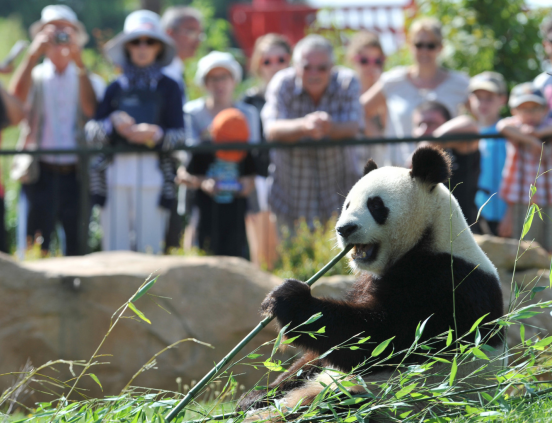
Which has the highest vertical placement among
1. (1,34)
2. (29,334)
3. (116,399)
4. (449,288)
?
(1,34)

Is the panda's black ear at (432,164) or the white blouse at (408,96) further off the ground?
the white blouse at (408,96)

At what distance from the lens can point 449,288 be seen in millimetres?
2609

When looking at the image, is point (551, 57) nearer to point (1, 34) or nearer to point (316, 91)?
point (316, 91)

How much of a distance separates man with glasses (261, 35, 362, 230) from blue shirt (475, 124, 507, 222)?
3.50 feet

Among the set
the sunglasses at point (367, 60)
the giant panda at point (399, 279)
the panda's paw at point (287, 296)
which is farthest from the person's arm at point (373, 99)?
the panda's paw at point (287, 296)

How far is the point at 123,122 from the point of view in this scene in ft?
19.0

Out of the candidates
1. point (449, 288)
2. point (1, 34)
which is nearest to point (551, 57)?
point (449, 288)

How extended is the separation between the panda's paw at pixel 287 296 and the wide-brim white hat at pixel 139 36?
3.96 metres

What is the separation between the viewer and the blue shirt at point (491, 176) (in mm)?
5887

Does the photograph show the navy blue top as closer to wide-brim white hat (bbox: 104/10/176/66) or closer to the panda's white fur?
wide-brim white hat (bbox: 104/10/176/66)

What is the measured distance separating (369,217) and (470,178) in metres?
3.31

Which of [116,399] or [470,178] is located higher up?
[470,178]

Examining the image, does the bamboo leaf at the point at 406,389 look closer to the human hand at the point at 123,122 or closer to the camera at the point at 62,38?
the human hand at the point at 123,122

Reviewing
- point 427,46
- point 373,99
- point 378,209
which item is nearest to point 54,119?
point 373,99
